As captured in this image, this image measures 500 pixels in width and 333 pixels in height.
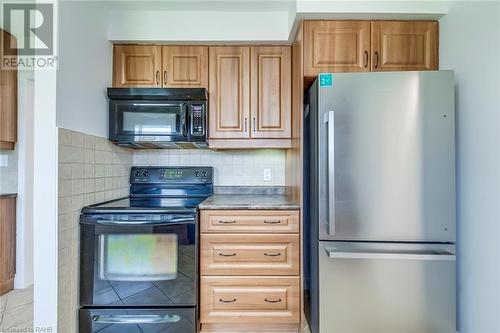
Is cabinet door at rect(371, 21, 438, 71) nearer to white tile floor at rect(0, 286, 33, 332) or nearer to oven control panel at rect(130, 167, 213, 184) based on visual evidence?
oven control panel at rect(130, 167, 213, 184)

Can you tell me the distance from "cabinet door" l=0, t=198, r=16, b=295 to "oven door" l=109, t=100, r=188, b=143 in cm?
129

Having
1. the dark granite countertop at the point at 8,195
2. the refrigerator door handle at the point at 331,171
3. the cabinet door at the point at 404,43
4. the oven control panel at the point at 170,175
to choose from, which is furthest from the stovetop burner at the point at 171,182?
the cabinet door at the point at 404,43

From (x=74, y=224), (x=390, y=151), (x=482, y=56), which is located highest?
(x=482, y=56)

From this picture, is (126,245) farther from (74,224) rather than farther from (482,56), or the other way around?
(482,56)

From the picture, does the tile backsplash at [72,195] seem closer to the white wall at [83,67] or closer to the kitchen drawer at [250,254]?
the white wall at [83,67]

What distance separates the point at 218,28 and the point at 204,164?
1117mm

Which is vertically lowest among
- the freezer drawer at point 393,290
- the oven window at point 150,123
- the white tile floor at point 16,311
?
the white tile floor at point 16,311

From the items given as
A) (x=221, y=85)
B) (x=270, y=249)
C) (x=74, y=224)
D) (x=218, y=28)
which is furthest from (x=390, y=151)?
(x=74, y=224)

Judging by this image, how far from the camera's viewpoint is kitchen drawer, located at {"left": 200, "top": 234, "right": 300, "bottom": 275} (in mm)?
1778

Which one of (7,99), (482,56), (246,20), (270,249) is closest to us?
(482,56)

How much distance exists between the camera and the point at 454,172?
1.51m

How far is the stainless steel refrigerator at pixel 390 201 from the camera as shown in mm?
1510

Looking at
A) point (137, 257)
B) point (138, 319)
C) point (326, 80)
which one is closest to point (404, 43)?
point (326, 80)

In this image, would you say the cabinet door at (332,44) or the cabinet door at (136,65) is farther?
the cabinet door at (136,65)
